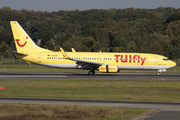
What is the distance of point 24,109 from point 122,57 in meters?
28.7

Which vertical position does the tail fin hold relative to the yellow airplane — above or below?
above

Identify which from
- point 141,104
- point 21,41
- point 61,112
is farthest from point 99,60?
point 61,112

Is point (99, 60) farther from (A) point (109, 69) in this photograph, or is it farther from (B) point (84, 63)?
(A) point (109, 69)

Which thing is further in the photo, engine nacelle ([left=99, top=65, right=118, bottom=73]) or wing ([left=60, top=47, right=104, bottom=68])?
wing ([left=60, top=47, right=104, bottom=68])

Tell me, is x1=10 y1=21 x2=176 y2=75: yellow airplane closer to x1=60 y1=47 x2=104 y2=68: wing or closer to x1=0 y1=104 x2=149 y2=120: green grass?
x1=60 y1=47 x2=104 y2=68: wing

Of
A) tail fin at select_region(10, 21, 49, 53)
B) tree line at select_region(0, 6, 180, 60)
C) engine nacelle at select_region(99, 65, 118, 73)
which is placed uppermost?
tree line at select_region(0, 6, 180, 60)

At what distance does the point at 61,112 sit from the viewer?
1762cm

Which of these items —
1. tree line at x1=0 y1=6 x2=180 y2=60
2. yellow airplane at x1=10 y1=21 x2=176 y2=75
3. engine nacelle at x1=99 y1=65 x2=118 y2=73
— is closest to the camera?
engine nacelle at x1=99 y1=65 x2=118 y2=73

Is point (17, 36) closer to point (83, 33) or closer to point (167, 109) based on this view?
point (167, 109)

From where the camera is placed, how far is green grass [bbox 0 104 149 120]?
53.9 feet

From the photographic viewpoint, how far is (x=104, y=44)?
437 feet

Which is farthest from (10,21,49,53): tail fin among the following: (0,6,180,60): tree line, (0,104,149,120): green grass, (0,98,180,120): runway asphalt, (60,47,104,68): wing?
(0,6,180,60): tree line

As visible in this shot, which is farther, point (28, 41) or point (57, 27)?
point (57, 27)

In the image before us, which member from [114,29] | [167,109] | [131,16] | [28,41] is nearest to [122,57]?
[28,41]
